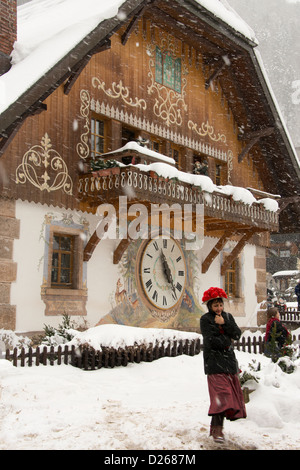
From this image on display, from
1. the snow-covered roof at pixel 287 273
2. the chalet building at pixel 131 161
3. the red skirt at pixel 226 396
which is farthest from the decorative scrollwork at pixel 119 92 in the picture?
the snow-covered roof at pixel 287 273

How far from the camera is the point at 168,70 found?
1575 centimetres

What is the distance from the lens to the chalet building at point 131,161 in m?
11.4

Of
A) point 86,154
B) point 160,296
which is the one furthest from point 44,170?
point 160,296

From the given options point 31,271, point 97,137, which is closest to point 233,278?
point 97,137

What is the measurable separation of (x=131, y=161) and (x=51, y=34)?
365cm

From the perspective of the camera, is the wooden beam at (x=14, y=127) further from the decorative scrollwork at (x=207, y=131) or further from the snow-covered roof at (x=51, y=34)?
the decorative scrollwork at (x=207, y=131)

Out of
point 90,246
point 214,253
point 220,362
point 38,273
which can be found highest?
point 214,253

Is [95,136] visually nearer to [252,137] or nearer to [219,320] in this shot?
[252,137]

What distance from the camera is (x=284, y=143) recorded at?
18.0 meters

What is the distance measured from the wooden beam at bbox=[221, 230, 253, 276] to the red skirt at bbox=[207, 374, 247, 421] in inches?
437

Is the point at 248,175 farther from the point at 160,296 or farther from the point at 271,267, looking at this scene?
the point at 271,267

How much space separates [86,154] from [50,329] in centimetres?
443

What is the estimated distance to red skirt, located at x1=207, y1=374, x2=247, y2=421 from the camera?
18.6ft

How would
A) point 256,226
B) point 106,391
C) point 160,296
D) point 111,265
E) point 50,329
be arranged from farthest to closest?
point 256,226
point 160,296
point 111,265
point 50,329
point 106,391
